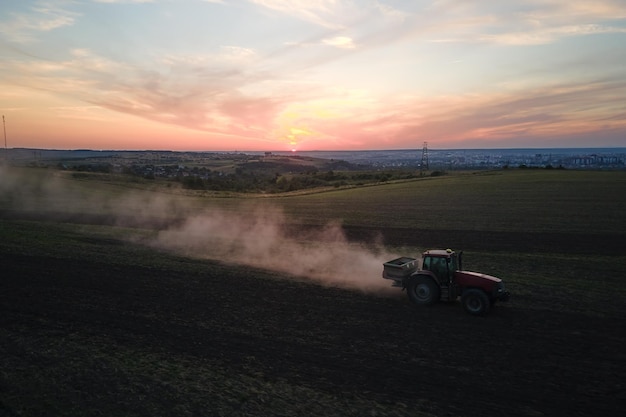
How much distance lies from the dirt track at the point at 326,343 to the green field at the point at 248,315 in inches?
2.6

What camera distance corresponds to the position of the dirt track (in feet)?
32.0

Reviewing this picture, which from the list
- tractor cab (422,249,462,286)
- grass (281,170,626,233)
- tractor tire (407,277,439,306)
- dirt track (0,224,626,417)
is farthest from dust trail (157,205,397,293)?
grass (281,170,626,233)

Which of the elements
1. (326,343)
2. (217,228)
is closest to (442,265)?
(326,343)

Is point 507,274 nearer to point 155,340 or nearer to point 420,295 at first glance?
point 420,295

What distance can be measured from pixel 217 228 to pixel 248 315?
72.4 ft

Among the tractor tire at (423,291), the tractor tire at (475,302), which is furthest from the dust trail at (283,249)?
the tractor tire at (475,302)

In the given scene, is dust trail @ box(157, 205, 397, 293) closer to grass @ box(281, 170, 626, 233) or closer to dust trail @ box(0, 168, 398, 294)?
dust trail @ box(0, 168, 398, 294)

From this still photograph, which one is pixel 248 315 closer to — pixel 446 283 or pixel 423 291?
pixel 423 291

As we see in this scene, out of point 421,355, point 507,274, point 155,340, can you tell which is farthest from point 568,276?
point 155,340

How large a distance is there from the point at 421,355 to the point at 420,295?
4.27m

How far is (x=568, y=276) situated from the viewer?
2078cm

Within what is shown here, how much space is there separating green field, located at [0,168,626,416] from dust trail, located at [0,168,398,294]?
1.47ft

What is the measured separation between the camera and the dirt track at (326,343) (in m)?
9.75

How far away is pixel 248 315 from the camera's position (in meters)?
14.8
